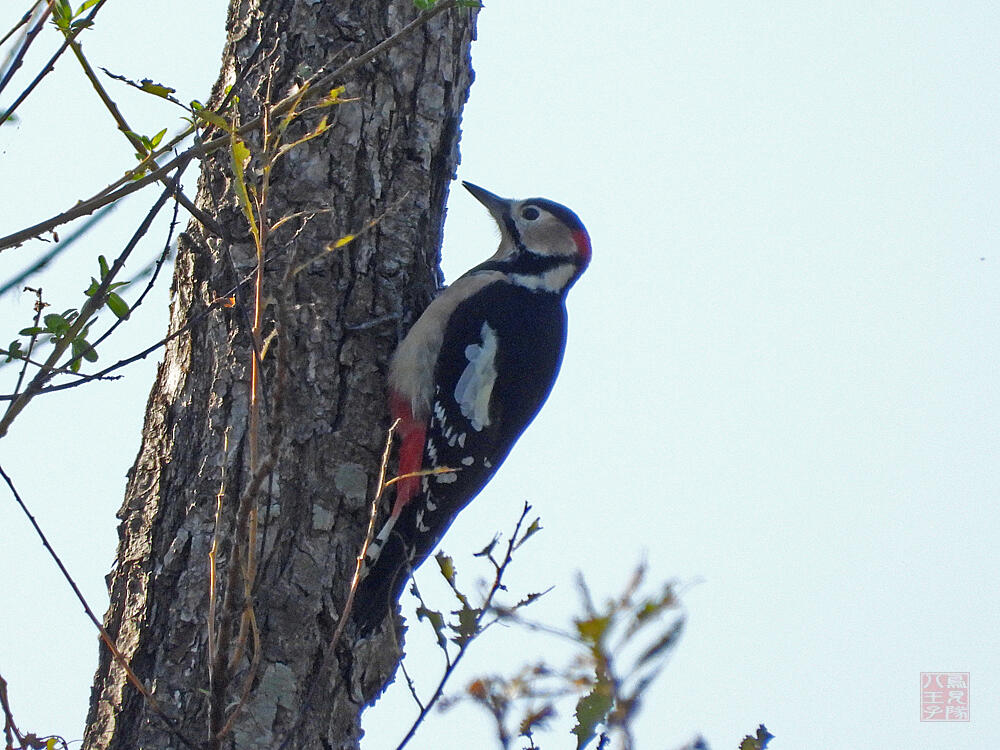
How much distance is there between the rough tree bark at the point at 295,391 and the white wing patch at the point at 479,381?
26 cm

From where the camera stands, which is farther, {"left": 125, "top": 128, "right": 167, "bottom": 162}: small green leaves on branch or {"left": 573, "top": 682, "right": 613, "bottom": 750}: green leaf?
{"left": 125, "top": 128, "right": 167, "bottom": 162}: small green leaves on branch

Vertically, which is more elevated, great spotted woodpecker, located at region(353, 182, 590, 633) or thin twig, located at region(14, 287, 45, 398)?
great spotted woodpecker, located at region(353, 182, 590, 633)

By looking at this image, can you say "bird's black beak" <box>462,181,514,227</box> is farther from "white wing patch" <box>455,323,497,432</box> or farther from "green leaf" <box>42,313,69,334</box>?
"green leaf" <box>42,313,69,334</box>

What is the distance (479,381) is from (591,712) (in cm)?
222

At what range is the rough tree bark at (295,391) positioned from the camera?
239 cm

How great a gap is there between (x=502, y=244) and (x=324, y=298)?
1433 millimetres

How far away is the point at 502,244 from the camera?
4.18 metres

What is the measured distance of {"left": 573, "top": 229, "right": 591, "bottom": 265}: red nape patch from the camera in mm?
4113

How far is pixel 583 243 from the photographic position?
4.11 m

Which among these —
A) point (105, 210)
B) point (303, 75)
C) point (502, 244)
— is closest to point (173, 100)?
point (105, 210)

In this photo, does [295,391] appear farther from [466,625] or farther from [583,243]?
[583,243]

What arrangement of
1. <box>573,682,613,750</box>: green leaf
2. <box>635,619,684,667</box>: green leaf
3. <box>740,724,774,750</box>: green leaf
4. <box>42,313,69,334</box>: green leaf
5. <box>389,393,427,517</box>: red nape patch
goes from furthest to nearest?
<box>389,393,427,517</box>: red nape patch, <box>42,313,69,334</box>: green leaf, <box>740,724,774,750</box>: green leaf, <box>573,682,613,750</box>: green leaf, <box>635,619,684,667</box>: green leaf

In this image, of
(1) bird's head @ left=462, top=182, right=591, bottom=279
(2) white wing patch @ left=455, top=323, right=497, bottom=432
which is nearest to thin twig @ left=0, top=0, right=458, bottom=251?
(2) white wing patch @ left=455, top=323, right=497, bottom=432

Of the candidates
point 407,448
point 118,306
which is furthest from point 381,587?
point 118,306
